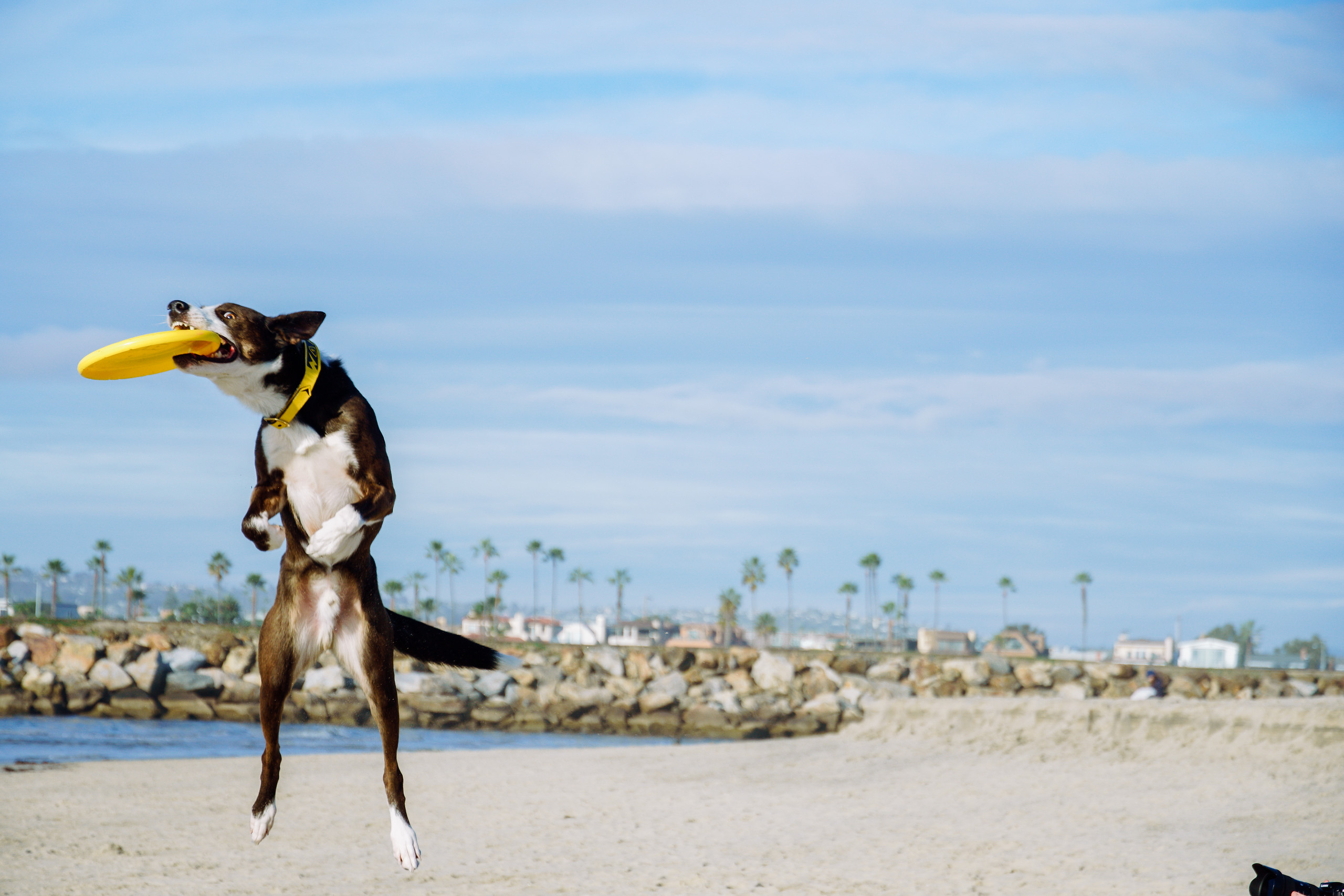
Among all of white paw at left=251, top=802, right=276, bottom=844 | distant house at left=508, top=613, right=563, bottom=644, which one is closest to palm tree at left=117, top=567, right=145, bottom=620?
distant house at left=508, top=613, right=563, bottom=644

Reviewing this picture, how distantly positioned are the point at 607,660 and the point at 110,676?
20219 mm

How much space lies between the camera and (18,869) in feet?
48.5

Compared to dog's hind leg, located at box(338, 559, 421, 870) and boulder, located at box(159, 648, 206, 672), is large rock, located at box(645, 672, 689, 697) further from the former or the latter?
dog's hind leg, located at box(338, 559, 421, 870)

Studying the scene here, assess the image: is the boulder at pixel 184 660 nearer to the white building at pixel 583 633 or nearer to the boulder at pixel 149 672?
the boulder at pixel 149 672

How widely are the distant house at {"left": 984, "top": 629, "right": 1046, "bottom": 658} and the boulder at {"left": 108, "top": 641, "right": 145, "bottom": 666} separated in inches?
2550

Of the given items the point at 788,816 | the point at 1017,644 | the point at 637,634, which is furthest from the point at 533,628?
the point at 788,816

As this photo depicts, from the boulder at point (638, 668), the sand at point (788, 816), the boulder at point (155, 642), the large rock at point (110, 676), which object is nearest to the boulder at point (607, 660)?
the boulder at point (638, 668)

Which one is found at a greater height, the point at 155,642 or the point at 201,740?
the point at 155,642

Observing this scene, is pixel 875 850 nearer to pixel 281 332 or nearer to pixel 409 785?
pixel 409 785

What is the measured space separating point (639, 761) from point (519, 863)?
1323 cm

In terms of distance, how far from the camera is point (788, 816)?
20141 millimetres

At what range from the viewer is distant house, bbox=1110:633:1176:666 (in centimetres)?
10825

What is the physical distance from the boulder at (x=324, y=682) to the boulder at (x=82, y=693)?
2.43 metres

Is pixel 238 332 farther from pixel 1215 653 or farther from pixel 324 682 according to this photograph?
pixel 1215 653
